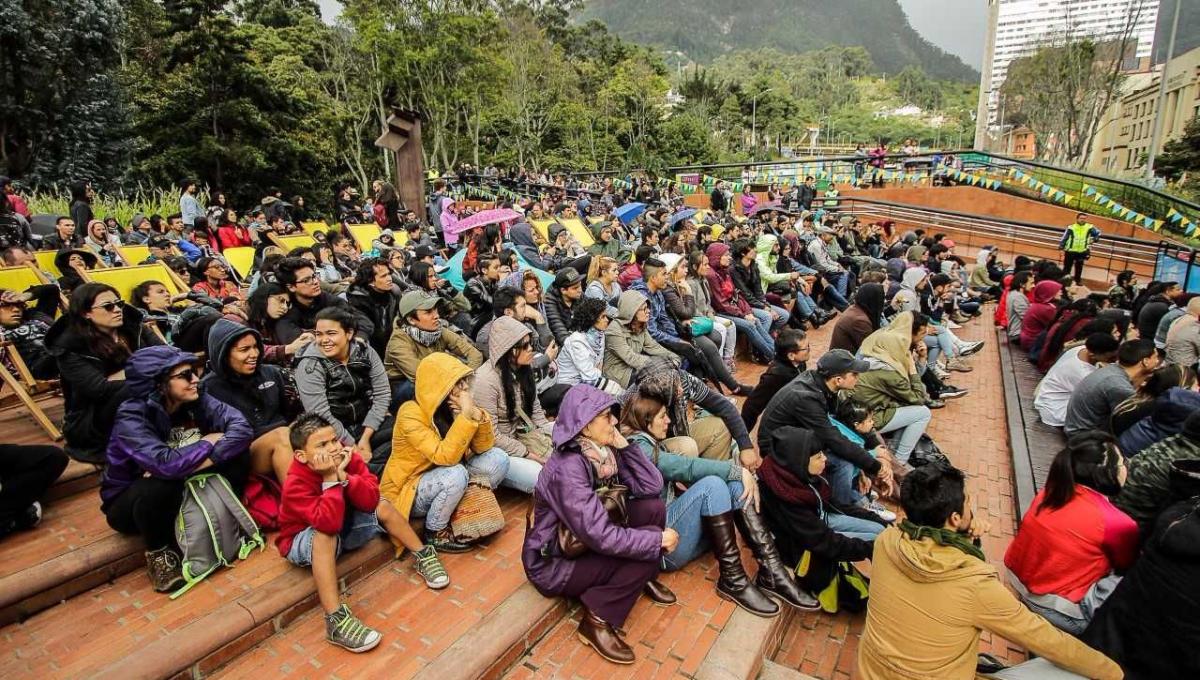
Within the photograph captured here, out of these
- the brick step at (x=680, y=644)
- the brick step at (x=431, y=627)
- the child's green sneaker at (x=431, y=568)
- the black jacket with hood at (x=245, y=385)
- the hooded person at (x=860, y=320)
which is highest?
the black jacket with hood at (x=245, y=385)

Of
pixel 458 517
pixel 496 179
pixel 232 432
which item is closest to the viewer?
pixel 232 432

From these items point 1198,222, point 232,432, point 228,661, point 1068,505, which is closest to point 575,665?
point 228,661

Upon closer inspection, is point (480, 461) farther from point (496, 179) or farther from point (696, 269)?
point (496, 179)

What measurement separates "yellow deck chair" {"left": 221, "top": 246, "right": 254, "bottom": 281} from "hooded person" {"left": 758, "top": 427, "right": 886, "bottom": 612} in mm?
7767

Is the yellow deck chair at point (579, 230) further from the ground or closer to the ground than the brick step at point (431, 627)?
further from the ground

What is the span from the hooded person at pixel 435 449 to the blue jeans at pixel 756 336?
15.0ft

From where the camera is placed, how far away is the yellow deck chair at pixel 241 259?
8.35 metres

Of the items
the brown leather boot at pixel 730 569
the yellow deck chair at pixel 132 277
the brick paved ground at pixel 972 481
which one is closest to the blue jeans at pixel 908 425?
the brick paved ground at pixel 972 481

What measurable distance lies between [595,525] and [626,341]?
8.49 ft

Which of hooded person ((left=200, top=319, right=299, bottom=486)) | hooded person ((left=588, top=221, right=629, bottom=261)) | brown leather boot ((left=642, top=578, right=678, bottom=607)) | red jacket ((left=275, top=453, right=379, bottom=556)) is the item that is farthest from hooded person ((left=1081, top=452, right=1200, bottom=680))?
hooded person ((left=588, top=221, right=629, bottom=261))

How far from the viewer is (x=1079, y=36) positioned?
3055 cm

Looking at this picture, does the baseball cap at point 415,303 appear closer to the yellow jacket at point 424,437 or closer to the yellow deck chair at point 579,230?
the yellow jacket at point 424,437

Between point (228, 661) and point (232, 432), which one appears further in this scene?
point (232, 432)

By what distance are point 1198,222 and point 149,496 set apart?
20254 millimetres
